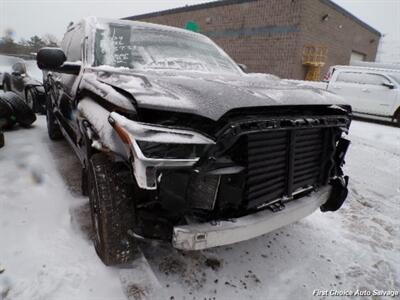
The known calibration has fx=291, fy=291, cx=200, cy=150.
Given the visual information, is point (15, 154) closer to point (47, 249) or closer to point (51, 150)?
point (51, 150)

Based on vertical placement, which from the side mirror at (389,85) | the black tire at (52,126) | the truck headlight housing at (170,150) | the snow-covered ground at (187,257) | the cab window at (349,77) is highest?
the cab window at (349,77)

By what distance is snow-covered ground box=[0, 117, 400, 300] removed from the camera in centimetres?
189

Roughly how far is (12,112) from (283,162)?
18.1ft

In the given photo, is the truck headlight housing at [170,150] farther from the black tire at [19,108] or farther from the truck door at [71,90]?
the black tire at [19,108]

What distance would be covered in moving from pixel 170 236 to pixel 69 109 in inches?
84.7

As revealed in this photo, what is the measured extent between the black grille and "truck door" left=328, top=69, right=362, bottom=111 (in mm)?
8284

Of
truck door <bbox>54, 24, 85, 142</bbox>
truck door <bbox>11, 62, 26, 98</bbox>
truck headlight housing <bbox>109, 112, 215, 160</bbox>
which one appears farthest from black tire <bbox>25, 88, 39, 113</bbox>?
truck headlight housing <bbox>109, 112, 215, 160</bbox>

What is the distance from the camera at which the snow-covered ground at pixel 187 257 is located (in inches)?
74.6

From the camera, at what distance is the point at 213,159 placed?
155 centimetres

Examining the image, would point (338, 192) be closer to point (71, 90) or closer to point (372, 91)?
point (71, 90)

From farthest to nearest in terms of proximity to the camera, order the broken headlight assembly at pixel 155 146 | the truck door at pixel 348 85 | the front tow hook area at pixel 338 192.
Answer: the truck door at pixel 348 85, the front tow hook area at pixel 338 192, the broken headlight assembly at pixel 155 146

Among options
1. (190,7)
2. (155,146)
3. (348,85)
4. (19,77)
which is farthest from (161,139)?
(190,7)

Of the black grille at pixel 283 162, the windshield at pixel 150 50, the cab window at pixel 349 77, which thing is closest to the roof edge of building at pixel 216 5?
the cab window at pixel 349 77

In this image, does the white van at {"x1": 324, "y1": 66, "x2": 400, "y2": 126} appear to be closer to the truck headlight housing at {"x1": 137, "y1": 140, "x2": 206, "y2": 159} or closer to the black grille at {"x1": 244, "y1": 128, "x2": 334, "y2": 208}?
the black grille at {"x1": 244, "y1": 128, "x2": 334, "y2": 208}
